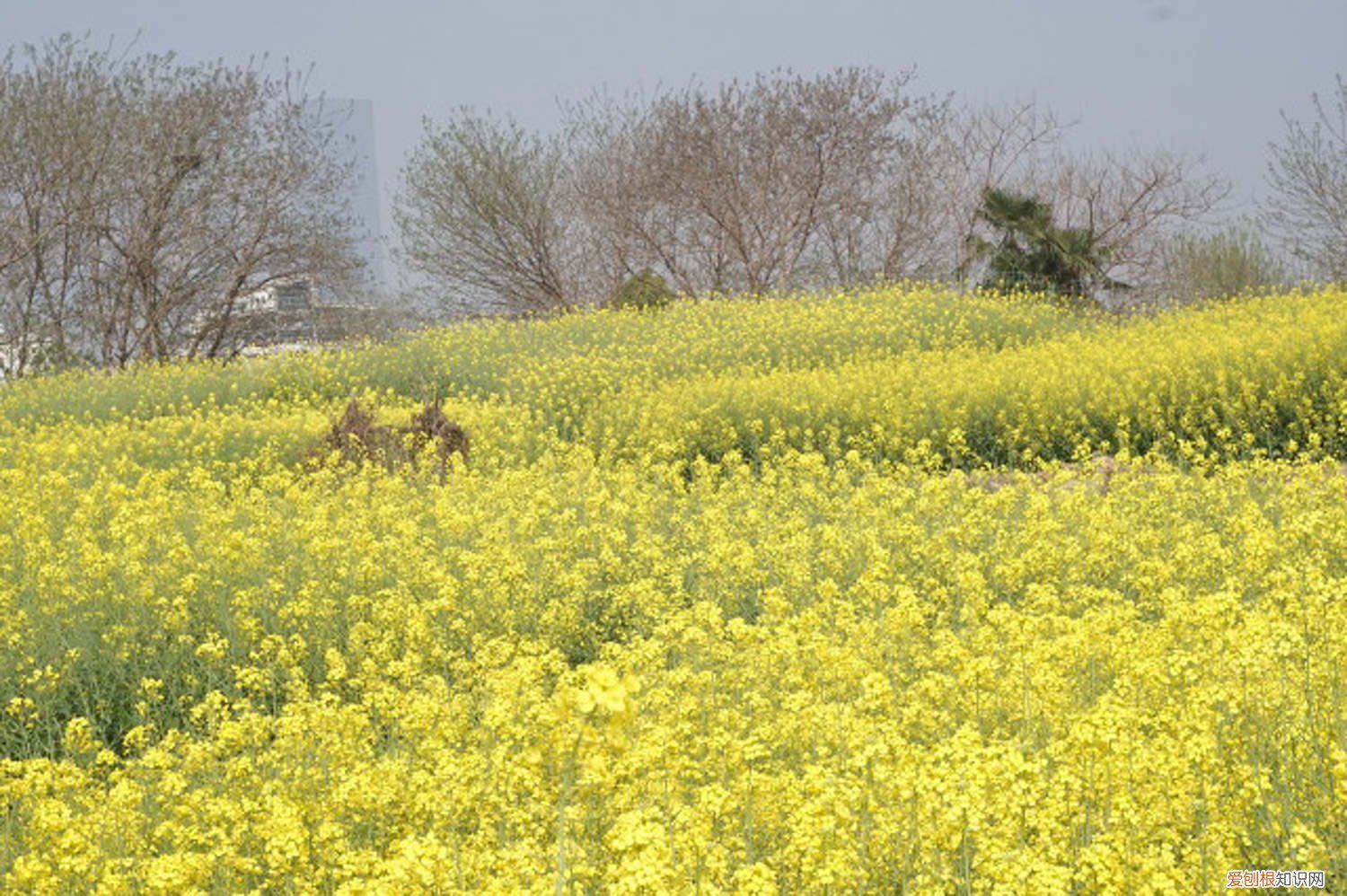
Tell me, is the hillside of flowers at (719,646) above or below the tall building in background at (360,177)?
below

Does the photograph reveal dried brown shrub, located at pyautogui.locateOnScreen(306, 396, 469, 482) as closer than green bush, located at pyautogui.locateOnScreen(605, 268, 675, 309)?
Yes

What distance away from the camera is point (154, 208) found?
2366 cm

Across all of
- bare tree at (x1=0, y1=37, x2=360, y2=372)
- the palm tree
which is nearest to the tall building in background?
bare tree at (x1=0, y1=37, x2=360, y2=372)

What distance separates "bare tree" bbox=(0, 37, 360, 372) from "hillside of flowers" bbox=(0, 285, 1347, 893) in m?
10.0

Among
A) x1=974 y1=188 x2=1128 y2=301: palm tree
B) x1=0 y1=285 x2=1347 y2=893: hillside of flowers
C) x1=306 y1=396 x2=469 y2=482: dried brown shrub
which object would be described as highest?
x1=974 y1=188 x2=1128 y2=301: palm tree

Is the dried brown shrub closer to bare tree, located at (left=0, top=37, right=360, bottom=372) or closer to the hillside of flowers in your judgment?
the hillside of flowers

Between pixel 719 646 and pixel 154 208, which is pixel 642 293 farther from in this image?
pixel 719 646

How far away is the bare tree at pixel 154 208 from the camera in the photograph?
2214cm

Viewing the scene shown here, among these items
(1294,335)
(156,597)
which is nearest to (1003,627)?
(156,597)

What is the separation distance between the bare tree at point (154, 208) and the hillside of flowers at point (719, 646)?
1002 centimetres

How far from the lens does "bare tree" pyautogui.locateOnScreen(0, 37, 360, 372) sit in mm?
22141

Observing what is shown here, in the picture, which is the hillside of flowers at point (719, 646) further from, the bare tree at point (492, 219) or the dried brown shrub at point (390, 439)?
the bare tree at point (492, 219)

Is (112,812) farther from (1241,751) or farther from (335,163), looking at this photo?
(335,163)

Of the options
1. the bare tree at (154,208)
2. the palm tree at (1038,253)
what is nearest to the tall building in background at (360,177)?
the bare tree at (154,208)
